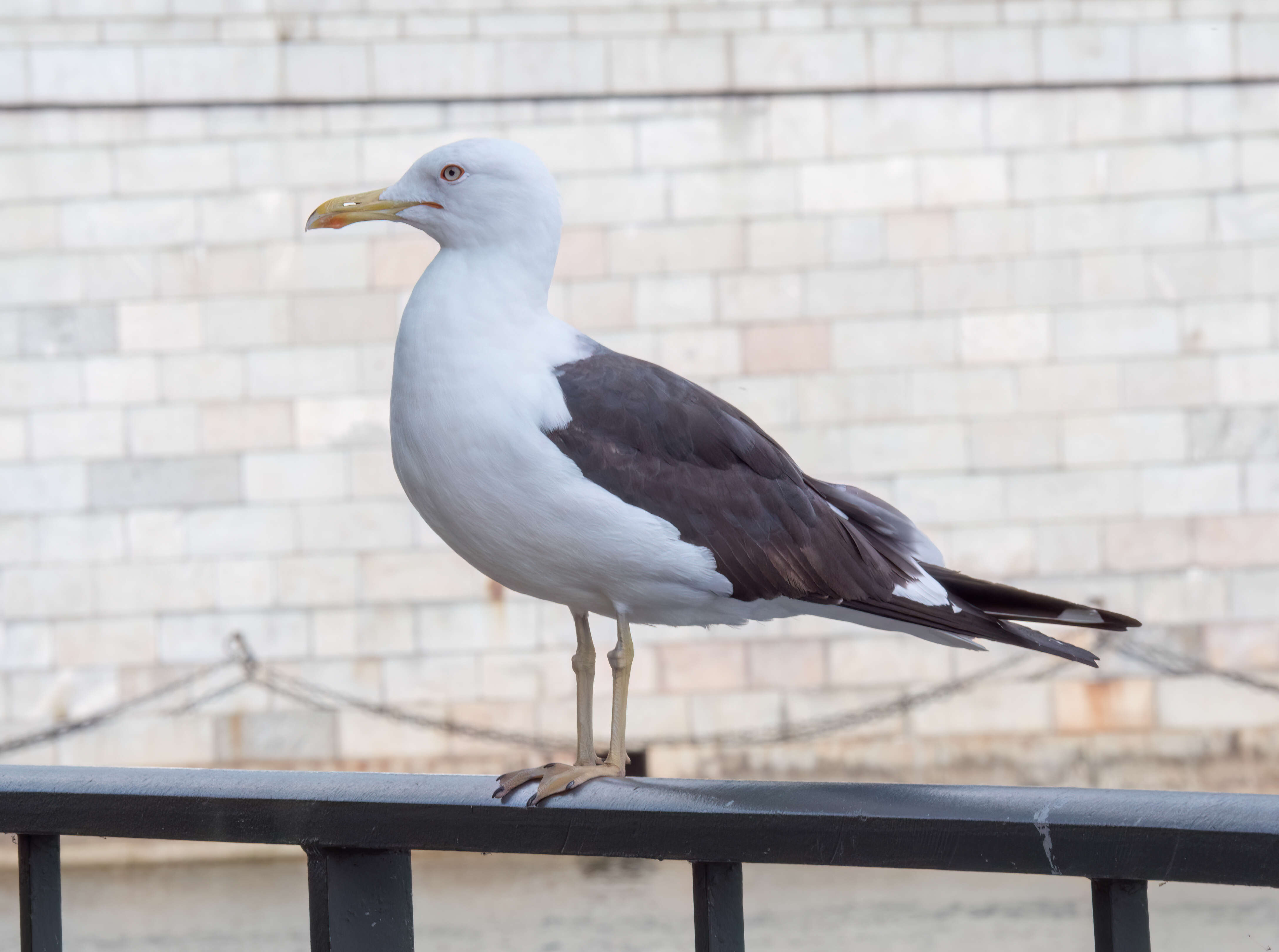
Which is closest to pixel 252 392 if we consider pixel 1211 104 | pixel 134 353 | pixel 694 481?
pixel 134 353

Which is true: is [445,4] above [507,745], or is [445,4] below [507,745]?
above

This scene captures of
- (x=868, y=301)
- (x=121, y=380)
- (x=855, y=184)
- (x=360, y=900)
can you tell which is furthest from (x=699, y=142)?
(x=360, y=900)

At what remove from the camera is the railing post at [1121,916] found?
0.83 metres

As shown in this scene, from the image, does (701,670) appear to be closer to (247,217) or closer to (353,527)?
(353,527)

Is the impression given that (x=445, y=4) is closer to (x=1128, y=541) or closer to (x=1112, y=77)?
(x=1112, y=77)

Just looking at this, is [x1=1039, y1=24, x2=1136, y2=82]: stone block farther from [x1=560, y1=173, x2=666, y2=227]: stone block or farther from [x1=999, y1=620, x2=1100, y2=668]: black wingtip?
[x1=999, y1=620, x2=1100, y2=668]: black wingtip

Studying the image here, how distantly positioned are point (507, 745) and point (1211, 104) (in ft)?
16.5

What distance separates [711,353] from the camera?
23.5 ft

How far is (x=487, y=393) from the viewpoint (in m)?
1.52

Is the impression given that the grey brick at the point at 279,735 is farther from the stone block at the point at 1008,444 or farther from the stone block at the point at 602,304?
the stone block at the point at 1008,444

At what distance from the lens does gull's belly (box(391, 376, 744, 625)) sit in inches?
58.9

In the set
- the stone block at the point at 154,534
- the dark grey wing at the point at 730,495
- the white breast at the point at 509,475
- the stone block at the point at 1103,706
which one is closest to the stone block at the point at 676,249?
the stone block at the point at 154,534

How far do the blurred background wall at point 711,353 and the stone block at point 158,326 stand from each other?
0.02 m

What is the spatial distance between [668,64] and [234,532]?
339 cm
